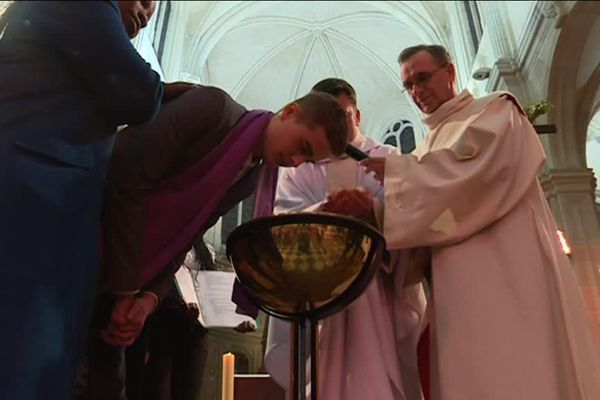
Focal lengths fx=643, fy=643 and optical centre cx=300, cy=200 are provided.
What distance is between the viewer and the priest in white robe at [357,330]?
1.94 m

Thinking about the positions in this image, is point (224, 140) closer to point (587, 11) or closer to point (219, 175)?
point (219, 175)

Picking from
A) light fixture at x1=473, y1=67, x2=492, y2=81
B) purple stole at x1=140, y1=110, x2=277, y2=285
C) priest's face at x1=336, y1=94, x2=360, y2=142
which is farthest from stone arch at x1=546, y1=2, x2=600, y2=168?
purple stole at x1=140, y1=110, x2=277, y2=285

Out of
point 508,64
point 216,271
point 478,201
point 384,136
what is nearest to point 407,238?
point 478,201

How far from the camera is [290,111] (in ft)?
5.15

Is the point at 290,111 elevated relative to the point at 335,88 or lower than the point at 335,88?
lower

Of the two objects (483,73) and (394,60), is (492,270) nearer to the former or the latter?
(483,73)

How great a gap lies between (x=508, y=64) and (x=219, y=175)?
6272 millimetres

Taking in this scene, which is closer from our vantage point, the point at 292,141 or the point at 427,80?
the point at 292,141

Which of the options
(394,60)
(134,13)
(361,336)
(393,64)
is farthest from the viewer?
(393,64)

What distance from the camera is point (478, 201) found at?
204 cm

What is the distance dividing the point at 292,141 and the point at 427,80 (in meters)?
1.08

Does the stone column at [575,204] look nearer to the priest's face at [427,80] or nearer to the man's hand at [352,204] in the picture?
the priest's face at [427,80]

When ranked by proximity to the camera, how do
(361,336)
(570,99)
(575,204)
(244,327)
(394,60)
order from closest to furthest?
(361,336), (244,327), (575,204), (570,99), (394,60)

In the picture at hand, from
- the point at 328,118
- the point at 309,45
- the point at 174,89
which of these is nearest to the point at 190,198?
the point at 174,89
